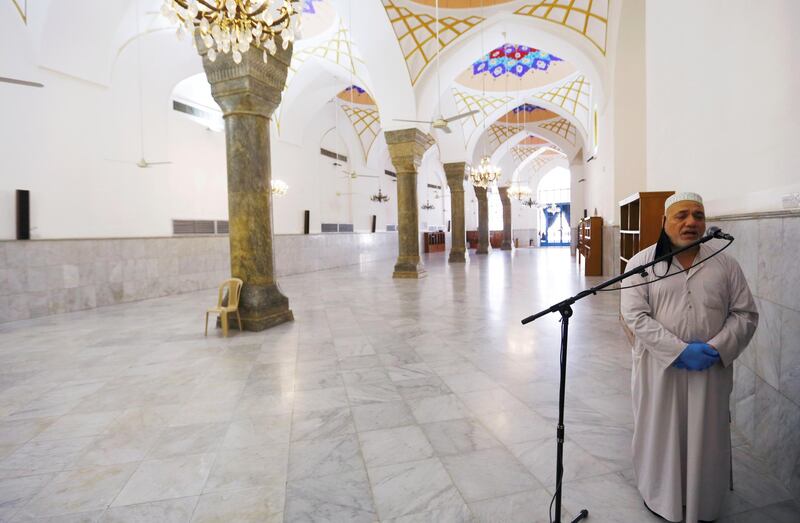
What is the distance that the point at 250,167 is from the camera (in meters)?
5.12

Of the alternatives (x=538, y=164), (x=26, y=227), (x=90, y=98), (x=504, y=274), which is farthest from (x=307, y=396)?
(x=538, y=164)

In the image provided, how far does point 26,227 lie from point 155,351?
3984 millimetres

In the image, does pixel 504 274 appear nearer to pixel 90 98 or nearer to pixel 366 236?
pixel 366 236

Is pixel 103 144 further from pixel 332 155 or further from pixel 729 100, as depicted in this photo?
pixel 729 100

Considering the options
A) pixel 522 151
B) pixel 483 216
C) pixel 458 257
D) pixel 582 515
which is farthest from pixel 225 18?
pixel 522 151

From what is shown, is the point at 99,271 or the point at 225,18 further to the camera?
the point at 99,271

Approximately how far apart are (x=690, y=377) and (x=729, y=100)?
5.68ft

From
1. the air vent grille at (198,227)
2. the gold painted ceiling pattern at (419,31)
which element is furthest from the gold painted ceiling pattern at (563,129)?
the air vent grille at (198,227)

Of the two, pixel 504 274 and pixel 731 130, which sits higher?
pixel 731 130

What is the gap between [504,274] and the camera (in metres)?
10.6

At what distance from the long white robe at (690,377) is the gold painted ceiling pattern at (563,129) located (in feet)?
58.1

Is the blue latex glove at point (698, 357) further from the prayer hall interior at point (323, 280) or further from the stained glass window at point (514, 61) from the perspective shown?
the stained glass window at point (514, 61)

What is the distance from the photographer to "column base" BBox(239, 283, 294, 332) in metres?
5.04

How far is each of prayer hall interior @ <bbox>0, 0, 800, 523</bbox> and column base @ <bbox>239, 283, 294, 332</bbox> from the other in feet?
0.12
